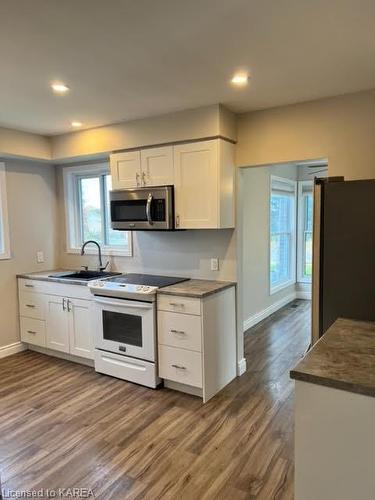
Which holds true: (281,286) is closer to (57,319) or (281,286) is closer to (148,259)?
(148,259)

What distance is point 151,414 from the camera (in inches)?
113

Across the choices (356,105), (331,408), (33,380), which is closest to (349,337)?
(331,408)

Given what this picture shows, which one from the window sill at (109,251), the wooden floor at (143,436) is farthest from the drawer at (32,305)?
the window sill at (109,251)

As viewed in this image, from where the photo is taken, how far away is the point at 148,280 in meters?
3.63

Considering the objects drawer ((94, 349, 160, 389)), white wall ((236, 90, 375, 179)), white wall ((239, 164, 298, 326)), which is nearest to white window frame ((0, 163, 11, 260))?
drawer ((94, 349, 160, 389))

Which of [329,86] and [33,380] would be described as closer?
[329,86]

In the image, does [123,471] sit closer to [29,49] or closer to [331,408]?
[331,408]

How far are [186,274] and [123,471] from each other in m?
1.93

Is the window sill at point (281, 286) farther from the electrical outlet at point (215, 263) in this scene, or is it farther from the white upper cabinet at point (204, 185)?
the white upper cabinet at point (204, 185)

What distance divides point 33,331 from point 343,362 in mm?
3720

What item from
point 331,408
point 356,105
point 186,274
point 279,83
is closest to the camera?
point 331,408

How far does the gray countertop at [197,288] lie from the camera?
302 centimetres

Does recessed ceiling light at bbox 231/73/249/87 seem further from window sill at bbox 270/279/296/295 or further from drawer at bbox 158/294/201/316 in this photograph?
window sill at bbox 270/279/296/295

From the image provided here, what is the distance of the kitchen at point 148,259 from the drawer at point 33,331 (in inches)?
0.7
